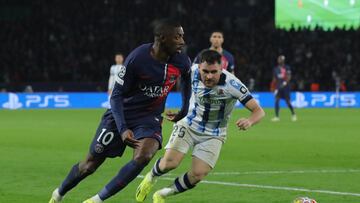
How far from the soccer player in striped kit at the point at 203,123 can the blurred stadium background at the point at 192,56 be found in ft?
8.79

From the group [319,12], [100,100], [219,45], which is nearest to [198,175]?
[219,45]

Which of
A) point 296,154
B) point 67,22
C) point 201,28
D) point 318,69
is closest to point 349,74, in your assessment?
point 318,69

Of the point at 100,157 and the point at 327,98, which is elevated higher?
the point at 100,157

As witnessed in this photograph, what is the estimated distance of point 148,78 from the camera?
789 centimetres

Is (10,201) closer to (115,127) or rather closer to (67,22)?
(115,127)

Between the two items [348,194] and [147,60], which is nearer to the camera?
[147,60]

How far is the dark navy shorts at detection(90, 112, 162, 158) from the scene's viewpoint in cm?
792

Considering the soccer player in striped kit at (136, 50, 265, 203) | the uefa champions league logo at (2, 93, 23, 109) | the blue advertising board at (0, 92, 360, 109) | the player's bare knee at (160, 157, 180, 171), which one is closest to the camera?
the soccer player in striped kit at (136, 50, 265, 203)

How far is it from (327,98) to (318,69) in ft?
11.6

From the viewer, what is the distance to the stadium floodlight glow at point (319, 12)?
32.4m

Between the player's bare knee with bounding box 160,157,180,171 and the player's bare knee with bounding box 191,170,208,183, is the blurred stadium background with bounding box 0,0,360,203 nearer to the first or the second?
the player's bare knee with bounding box 160,157,180,171

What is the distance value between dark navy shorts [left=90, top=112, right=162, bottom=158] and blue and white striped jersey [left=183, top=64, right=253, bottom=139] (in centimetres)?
77

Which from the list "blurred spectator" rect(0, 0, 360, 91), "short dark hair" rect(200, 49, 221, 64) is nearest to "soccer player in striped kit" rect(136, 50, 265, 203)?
"short dark hair" rect(200, 49, 221, 64)

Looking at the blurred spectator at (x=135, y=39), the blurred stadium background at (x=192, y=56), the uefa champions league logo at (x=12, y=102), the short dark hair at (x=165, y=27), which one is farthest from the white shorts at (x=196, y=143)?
the blurred spectator at (x=135, y=39)
